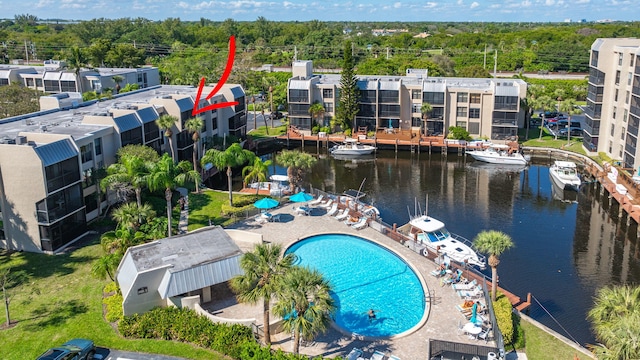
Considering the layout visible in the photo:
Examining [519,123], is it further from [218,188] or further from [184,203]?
[184,203]

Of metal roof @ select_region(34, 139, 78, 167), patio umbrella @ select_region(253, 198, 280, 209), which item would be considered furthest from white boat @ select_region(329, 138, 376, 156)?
metal roof @ select_region(34, 139, 78, 167)

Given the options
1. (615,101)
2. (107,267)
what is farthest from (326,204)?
(615,101)

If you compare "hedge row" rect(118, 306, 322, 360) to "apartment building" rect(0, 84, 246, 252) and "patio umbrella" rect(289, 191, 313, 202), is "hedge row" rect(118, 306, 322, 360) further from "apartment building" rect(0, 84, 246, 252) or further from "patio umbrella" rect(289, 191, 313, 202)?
"patio umbrella" rect(289, 191, 313, 202)

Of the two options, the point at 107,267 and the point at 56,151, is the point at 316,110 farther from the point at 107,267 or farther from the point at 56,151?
the point at 107,267

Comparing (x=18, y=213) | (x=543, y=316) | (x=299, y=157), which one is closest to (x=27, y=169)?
(x=18, y=213)

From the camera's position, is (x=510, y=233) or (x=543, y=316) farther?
(x=510, y=233)

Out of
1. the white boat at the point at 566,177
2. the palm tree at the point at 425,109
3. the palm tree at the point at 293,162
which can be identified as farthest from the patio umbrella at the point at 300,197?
the palm tree at the point at 425,109
